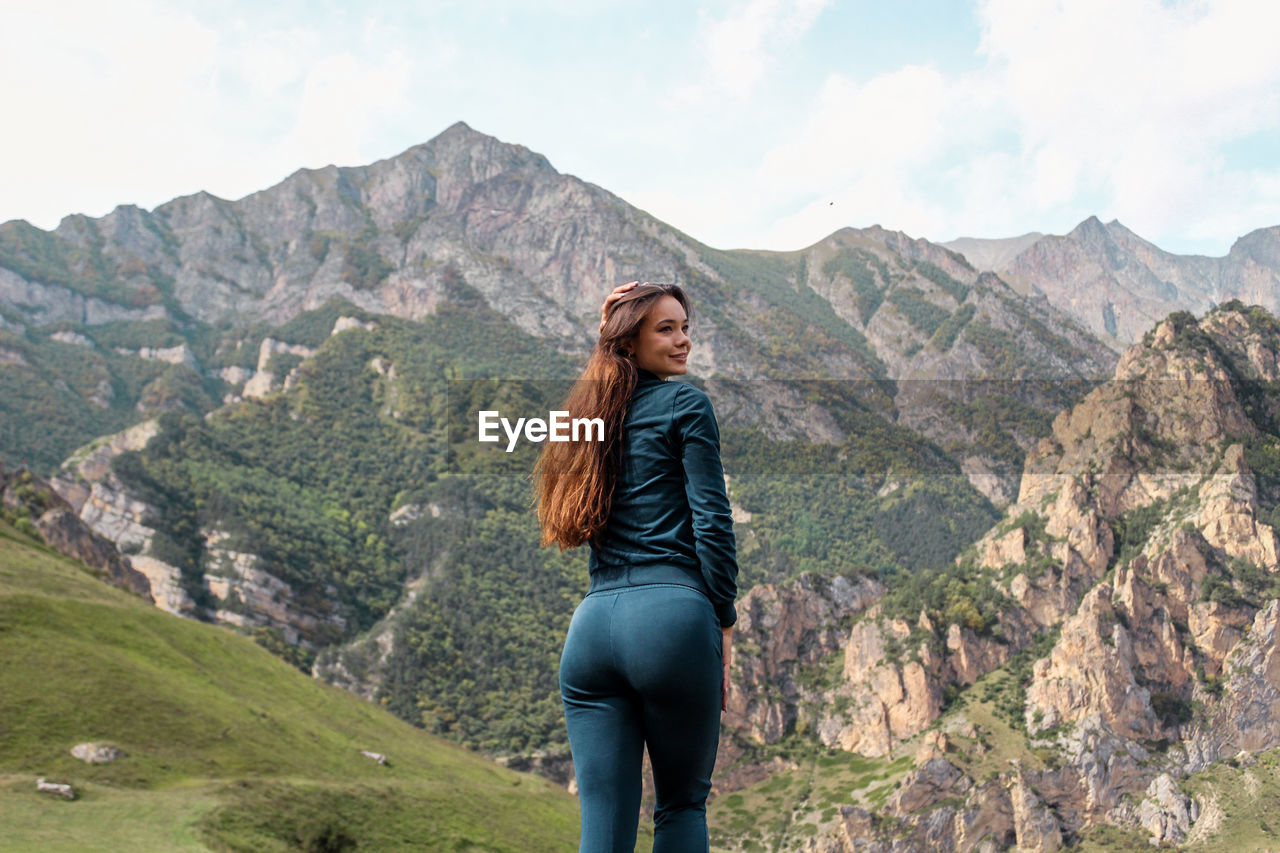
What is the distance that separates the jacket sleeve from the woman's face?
356mm

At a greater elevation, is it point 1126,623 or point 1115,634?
point 1126,623

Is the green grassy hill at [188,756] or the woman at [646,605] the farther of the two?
the green grassy hill at [188,756]

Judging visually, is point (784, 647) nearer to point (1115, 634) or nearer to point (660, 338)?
point (1115, 634)

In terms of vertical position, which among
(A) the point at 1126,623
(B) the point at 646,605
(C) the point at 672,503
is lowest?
(A) the point at 1126,623

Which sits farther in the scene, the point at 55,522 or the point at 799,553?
the point at 799,553

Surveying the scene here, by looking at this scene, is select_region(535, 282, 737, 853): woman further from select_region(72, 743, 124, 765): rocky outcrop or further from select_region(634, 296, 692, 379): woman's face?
select_region(72, 743, 124, 765): rocky outcrop

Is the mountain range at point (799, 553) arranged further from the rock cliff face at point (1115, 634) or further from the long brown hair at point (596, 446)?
the long brown hair at point (596, 446)

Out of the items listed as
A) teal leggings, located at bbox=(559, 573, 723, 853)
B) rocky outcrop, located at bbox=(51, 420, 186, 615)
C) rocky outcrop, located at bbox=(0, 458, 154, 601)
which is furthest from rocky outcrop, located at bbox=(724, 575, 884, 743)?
teal leggings, located at bbox=(559, 573, 723, 853)

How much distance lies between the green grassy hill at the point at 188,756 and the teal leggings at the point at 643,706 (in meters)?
9.55

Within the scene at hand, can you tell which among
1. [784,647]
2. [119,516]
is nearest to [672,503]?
[784,647]

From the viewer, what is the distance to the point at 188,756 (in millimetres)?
20609

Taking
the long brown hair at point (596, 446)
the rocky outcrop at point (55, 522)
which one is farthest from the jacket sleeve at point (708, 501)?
the rocky outcrop at point (55, 522)

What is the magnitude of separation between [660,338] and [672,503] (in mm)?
728

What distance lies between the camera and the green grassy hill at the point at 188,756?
12883 millimetres
